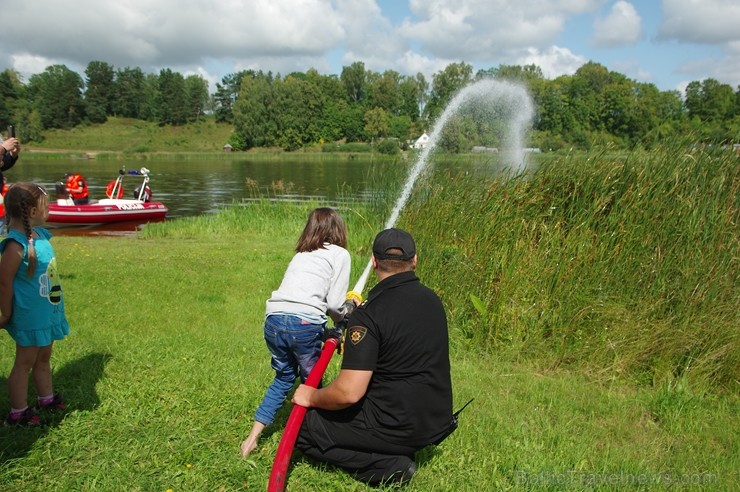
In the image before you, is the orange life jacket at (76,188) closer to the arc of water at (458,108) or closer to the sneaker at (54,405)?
the arc of water at (458,108)

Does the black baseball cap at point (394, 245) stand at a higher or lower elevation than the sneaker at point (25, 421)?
higher

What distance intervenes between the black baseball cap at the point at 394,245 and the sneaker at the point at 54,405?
110 inches

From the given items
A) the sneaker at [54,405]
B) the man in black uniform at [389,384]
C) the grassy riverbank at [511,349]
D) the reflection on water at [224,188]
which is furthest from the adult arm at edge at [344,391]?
the reflection on water at [224,188]

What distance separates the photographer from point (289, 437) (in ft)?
10.1

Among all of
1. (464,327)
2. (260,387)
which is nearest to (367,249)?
(464,327)

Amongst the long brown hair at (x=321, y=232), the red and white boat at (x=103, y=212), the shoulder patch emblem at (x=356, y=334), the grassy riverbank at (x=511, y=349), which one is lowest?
the red and white boat at (x=103, y=212)

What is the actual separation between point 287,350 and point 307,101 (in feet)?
315

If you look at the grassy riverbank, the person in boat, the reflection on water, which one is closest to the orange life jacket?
the person in boat

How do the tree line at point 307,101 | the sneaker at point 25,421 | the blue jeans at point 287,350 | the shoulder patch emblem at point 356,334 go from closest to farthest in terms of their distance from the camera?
the shoulder patch emblem at point 356,334 → the blue jeans at point 287,350 → the sneaker at point 25,421 → the tree line at point 307,101

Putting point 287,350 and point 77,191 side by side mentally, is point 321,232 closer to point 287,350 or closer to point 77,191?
point 287,350

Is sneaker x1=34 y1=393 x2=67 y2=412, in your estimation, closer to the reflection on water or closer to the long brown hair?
the long brown hair

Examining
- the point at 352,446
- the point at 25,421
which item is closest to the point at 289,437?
the point at 352,446

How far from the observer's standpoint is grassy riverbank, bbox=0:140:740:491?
3549 millimetres

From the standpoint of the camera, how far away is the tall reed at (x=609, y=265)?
564cm
